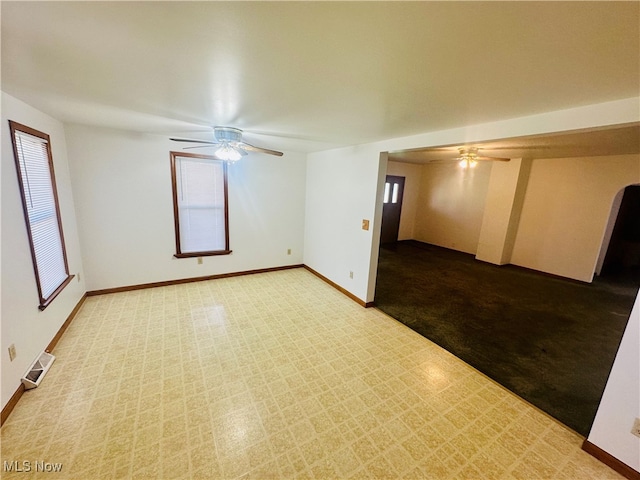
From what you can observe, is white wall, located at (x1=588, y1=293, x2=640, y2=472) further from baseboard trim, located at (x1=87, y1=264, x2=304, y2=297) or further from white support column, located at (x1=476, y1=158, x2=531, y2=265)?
white support column, located at (x1=476, y1=158, x2=531, y2=265)

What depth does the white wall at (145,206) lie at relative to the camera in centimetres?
329

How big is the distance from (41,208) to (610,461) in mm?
4865

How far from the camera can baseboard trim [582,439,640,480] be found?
1.53m

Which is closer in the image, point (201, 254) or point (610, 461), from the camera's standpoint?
point (610, 461)

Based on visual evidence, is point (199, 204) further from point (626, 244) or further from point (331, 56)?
point (626, 244)

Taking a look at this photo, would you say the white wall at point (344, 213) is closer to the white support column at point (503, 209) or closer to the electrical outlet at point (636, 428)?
the electrical outlet at point (636, 428)

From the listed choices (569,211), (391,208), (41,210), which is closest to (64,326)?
(41,210)

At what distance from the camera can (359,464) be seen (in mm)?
1566

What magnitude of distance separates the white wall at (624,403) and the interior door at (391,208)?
571 centimetres

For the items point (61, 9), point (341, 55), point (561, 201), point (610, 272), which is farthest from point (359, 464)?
point (610, 272)

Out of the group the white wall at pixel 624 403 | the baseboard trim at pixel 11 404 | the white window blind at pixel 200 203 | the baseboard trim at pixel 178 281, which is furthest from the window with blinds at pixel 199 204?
the white wall at pixel 624 403

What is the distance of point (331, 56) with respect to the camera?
1166 millimetres

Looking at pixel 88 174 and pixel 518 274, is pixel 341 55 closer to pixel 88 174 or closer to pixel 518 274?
pixel 88 174

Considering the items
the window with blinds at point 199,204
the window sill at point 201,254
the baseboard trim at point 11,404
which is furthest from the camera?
the window sill at point 201,254
